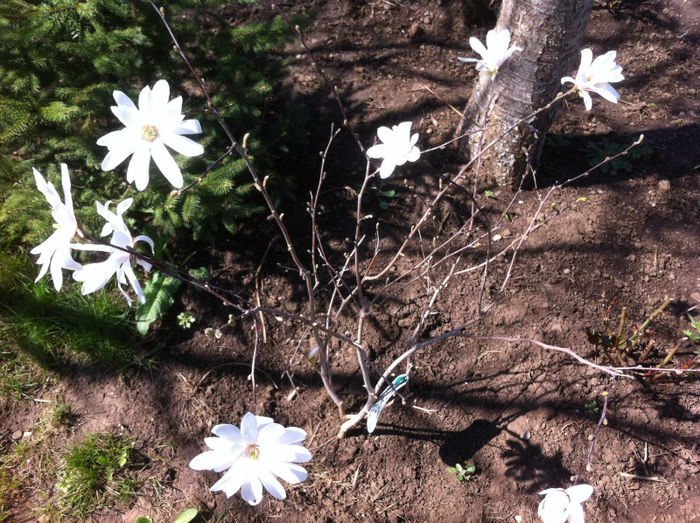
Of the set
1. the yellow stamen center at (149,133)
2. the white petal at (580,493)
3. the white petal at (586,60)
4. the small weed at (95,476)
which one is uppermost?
the white petal at (586,60)

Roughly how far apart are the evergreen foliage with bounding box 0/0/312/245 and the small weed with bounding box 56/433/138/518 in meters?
0.97

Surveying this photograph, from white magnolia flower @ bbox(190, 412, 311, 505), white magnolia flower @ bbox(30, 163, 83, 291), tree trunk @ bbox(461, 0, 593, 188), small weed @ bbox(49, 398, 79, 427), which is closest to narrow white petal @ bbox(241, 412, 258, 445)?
white magnolia flower @ bbox(190, 412, 311, 505)

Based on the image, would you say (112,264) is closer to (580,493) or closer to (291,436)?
(291,436)

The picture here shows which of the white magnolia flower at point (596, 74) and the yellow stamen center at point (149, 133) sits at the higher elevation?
the white magnolia flower at point (596, 74)

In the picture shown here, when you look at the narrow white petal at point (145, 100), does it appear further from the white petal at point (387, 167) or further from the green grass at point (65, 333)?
the green grass at point (65, 333)

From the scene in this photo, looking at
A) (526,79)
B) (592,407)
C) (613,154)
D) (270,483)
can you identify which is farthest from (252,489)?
(613,154)

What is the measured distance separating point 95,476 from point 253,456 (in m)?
1.28

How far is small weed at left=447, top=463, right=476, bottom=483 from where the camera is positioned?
6.46 ft

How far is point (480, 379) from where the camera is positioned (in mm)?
2164

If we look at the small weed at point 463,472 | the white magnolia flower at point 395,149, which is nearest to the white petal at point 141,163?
the white magnolia flower at point 395,149

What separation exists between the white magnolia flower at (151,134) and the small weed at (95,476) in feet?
4.65

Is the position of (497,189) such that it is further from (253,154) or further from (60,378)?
(60,378)

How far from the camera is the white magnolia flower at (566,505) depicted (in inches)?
46.5

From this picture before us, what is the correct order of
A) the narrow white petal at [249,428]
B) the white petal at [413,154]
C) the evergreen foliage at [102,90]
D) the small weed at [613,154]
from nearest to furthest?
the narrow white petal at [249,428]
the white petal at [413,154]
the evergreen foliage at [102,90]
the small weed at [613,154]
